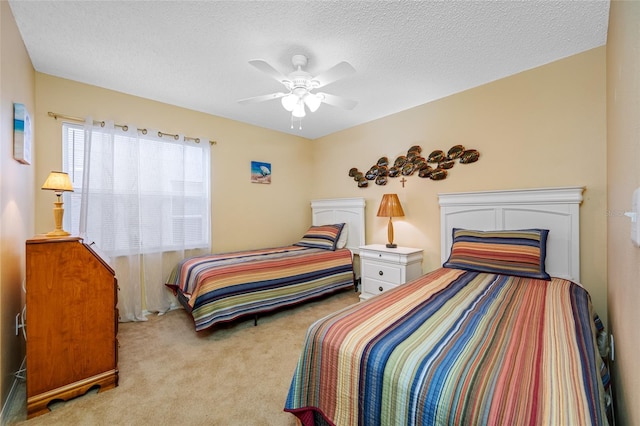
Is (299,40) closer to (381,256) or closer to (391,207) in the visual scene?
(391,207)

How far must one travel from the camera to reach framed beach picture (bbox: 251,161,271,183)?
13.0 feet

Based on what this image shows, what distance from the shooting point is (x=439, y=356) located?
0.98m

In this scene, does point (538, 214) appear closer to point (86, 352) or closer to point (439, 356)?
point (439, 356)

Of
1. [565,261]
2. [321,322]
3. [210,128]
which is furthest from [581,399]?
[210,128]

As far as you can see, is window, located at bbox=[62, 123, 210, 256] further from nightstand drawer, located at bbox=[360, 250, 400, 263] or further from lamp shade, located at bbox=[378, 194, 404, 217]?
lamp shade, located at bbox=[378, 194, 404, 217]

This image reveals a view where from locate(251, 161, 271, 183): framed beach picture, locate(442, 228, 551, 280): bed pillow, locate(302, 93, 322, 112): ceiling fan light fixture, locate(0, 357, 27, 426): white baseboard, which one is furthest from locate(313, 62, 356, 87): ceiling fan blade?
locate(0, 357, 27, 426): white baseboard

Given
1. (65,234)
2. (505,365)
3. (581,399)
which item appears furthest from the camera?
(65,234)

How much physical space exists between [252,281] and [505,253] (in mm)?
2251

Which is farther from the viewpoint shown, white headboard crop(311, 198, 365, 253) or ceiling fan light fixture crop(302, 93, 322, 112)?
white headboard crop(311, 198, 365, 253)

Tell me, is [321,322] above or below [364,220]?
below

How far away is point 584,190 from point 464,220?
933 mm

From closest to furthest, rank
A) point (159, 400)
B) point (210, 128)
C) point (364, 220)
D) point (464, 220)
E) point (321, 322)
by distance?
point (321, 322), point (159, 400), point (464, 220), point (210, 128), point (364, 220)

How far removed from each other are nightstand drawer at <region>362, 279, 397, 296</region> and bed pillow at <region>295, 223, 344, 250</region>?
69cm

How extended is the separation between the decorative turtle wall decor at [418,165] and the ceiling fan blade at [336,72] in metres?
1.63
